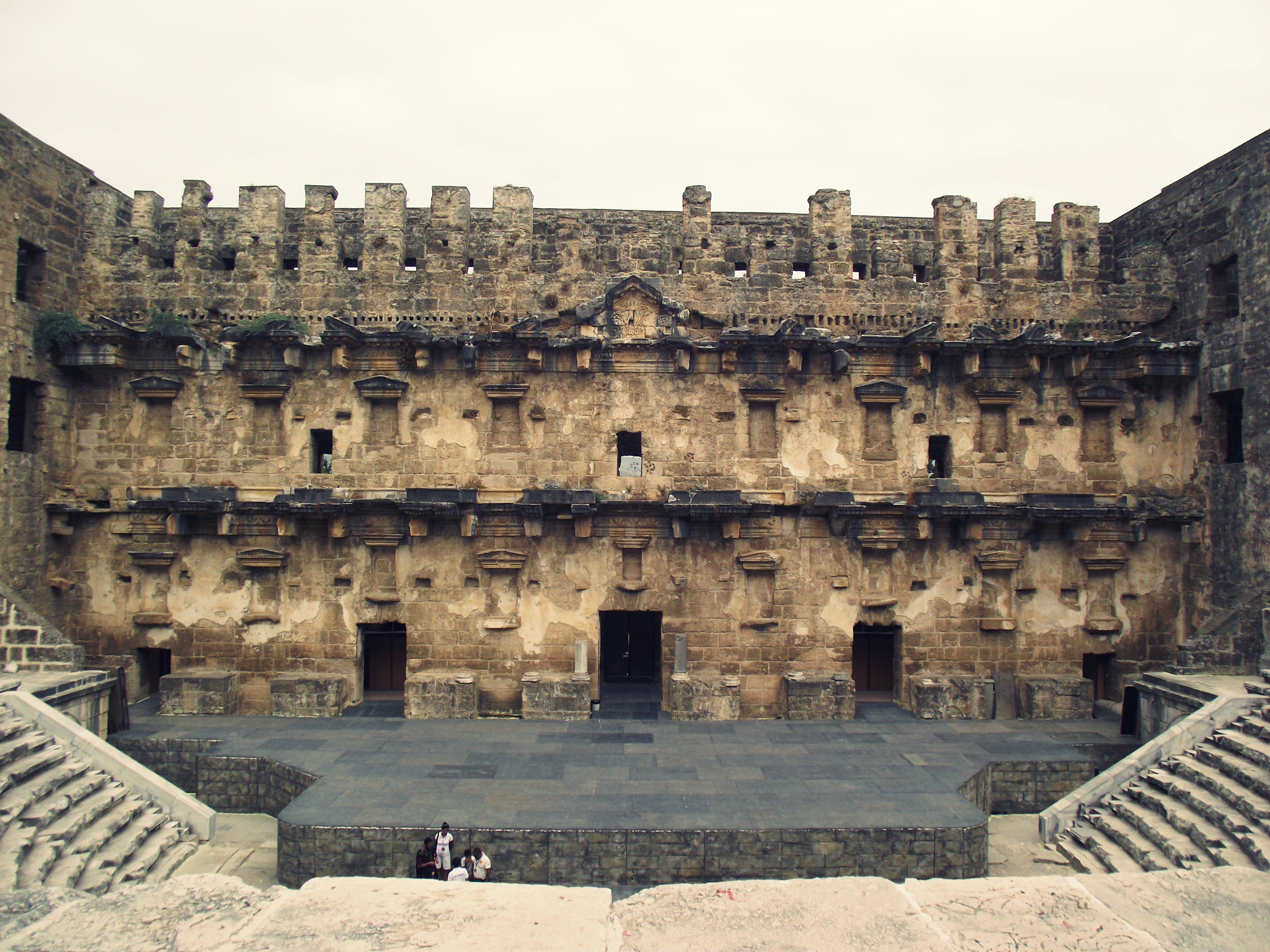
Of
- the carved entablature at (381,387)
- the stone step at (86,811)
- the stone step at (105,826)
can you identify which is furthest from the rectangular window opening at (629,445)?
the stone step at (86,811)

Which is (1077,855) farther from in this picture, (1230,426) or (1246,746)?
(1230,426)

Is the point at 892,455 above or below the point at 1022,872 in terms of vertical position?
above

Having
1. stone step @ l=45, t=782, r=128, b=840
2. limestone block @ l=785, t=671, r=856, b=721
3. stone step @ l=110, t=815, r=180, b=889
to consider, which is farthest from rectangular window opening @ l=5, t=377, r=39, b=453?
limestone block @ l=785, t=671, r=856, b=721

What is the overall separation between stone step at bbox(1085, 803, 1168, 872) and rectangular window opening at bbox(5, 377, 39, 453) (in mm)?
21738

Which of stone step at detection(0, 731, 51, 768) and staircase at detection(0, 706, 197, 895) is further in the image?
stone step at detection(0, 731, 51, 768)

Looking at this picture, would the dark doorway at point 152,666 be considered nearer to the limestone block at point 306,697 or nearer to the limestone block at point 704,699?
the limestone block at point 306,697

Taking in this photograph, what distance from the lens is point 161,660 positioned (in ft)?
51.9

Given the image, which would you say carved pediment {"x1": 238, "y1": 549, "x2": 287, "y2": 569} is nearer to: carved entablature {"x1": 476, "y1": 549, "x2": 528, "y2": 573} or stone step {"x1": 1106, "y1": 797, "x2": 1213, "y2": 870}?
carved entablature {"x1": 476, "y1": 549, "x2": 528, "y2": 573}

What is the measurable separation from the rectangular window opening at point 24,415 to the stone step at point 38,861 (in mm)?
9326

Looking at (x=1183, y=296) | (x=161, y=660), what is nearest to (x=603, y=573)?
(x=161, y=660)

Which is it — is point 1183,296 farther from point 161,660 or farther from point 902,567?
point 161,660

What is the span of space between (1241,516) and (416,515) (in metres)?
17.4

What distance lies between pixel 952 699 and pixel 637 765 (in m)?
7.43

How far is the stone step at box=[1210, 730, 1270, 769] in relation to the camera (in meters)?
10.4
